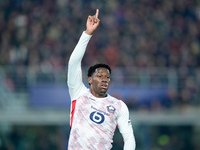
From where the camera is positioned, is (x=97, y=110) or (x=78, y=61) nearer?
(x=78, y=61)

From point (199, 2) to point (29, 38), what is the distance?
775 centimetres

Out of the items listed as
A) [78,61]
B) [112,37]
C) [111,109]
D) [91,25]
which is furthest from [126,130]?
[112,37]

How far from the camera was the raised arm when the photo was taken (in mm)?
6520

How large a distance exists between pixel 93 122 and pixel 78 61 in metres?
0.76

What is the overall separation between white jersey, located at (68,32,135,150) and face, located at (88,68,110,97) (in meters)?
0.09

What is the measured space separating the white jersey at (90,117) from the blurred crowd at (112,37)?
10.8 m

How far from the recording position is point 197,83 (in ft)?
58.5

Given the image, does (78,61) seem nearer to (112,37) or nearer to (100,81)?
(100,81)

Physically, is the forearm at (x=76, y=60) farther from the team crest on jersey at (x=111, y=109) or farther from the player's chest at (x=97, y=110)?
the team crest on jersey at (x=111, y=109)

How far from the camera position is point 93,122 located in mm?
6582

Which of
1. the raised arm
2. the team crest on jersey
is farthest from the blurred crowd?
the team crest on jersey

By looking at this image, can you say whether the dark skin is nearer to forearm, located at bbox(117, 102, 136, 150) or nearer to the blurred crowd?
forearm, located at bbox(117, 102, 136, 150)

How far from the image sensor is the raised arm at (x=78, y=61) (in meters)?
6.52

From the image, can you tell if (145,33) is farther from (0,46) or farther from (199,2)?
(0,46)
